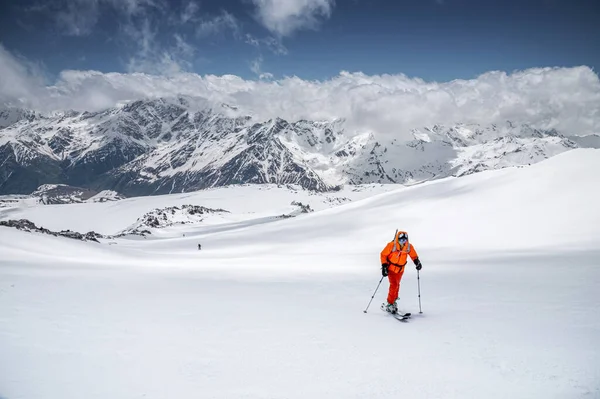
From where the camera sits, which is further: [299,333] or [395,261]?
[395,261]

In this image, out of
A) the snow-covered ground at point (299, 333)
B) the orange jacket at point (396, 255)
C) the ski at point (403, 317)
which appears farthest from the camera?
the orange jacket at point (396, 255)

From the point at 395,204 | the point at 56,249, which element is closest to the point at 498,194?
the point at 395,204

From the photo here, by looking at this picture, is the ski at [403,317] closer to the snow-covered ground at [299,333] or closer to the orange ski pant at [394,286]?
the snow-covered ground at [299,333]

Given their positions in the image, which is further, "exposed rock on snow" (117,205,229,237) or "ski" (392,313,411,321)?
"exposed rock on snow" (117,205,229,237)

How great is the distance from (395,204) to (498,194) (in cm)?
1462

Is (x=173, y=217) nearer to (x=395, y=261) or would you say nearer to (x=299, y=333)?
(x=395, y=261)

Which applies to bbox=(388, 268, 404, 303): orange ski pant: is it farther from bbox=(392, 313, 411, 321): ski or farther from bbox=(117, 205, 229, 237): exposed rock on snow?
bbox=(117, 205, 229, 237): exposed rock on snow

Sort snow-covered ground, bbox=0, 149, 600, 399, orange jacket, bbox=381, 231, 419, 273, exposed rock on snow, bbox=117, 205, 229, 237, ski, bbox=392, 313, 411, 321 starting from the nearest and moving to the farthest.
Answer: snow-covered ground, bbox=0, 149, 600, 399, ski, bbox=392, 313, 411, 321, orange jacket, bbox=381, 231, 419, 273, exposed rock on snow, bbox=117, 205, 229, 237

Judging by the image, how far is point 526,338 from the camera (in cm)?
935

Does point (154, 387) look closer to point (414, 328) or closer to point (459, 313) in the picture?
point (414, 328)

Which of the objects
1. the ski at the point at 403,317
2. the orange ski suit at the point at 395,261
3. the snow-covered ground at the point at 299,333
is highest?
the orange ski suit at the point at 395,261

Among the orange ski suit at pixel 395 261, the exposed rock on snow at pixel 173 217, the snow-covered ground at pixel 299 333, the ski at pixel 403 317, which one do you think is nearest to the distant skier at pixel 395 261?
the orange ski suit at pixel 395 261

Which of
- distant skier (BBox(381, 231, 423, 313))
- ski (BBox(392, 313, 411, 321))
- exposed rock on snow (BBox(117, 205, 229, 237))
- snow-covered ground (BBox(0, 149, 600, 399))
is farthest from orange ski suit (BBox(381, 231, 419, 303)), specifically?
exposed rock on snow (BBox(117, 205, 229, 237))

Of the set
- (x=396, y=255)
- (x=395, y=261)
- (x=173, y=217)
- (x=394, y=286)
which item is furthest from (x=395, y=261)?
(x=173, y=217)
